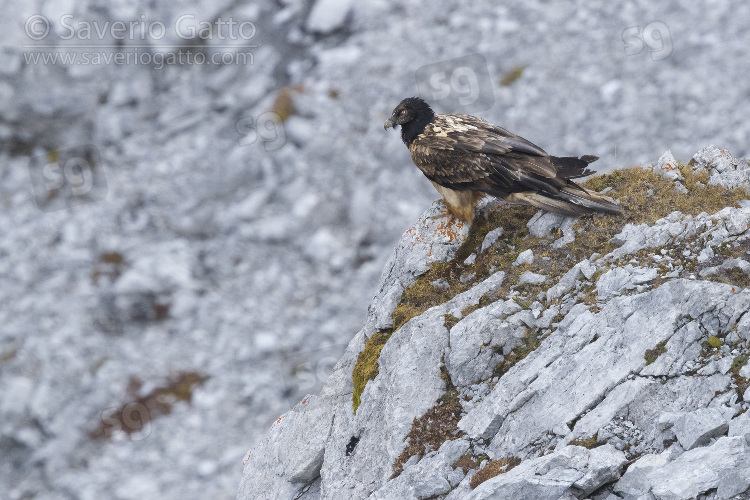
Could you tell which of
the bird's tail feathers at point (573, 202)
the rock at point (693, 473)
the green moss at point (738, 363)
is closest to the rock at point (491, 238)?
the bird's tail feathers at point (573, 202)

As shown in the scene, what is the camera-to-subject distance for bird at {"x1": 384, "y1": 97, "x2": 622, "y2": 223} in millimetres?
10523

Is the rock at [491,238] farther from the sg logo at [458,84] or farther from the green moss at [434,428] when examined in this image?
the sg logo at [458,84]

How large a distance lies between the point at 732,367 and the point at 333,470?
536 cm

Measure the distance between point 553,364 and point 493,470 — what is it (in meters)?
1.54

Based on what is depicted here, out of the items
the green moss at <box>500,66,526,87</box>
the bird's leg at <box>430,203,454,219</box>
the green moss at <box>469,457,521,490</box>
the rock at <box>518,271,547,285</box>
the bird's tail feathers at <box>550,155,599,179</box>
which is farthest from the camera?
the green moss at <box>500,66,526,87</box>

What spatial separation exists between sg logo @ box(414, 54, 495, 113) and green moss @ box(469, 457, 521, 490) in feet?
58.5

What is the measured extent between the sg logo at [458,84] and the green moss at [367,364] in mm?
14822

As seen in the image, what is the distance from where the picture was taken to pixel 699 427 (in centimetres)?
711

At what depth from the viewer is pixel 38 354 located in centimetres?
2170

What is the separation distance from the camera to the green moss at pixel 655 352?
8039 millimetres

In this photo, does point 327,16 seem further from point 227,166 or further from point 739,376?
point 739,376

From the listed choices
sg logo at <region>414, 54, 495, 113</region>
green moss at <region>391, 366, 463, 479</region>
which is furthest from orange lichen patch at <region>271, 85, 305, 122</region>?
green moss at <region>391, 366, 463, 479</region>

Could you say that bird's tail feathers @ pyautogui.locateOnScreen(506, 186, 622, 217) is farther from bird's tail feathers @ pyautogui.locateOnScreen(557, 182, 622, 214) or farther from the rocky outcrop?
the rocky outcrop

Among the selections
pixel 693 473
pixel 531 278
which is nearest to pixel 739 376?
pixel 693 473
